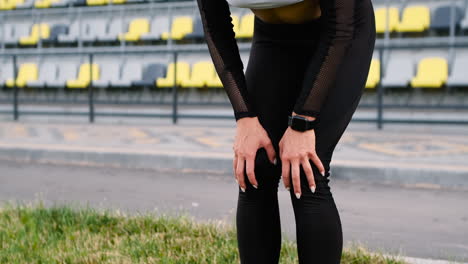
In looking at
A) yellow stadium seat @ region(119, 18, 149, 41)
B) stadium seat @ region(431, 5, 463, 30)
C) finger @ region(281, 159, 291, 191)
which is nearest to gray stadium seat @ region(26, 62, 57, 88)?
yellow stadium seat @ region(119, 18, 149, 41)

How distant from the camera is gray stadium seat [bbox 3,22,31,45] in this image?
1722cm

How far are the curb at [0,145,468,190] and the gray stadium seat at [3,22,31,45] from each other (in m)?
11.0

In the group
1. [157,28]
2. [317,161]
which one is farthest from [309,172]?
[157,28]

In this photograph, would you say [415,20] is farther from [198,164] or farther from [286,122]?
[286,122]

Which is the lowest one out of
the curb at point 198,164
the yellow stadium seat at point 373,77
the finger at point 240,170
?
the curb at point 198,164

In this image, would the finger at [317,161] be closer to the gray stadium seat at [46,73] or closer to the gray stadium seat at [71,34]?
the gray stadium seat at [46,73]

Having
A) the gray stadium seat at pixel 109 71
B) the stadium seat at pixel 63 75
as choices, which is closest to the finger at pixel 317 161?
the gray stadium seat at pixel 109 71

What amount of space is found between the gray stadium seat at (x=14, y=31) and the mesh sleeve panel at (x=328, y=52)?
16781 mm

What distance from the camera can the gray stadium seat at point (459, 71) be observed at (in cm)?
1045

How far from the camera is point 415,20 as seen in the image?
464 inches

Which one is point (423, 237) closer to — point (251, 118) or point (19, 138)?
point (251, 118)

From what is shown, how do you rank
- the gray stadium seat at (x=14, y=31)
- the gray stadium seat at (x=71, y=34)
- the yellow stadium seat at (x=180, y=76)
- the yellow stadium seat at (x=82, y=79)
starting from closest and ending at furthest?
the yellow stadium seat at (x=180, y=76)
the yellow stadium seat at (x=82, y=79)
the gray stadium seat at (x=71, y=34)
the gray stadium seat at (x=14, y=31)

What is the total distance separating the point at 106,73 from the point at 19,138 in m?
6.89

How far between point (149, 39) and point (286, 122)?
43.8 ft
